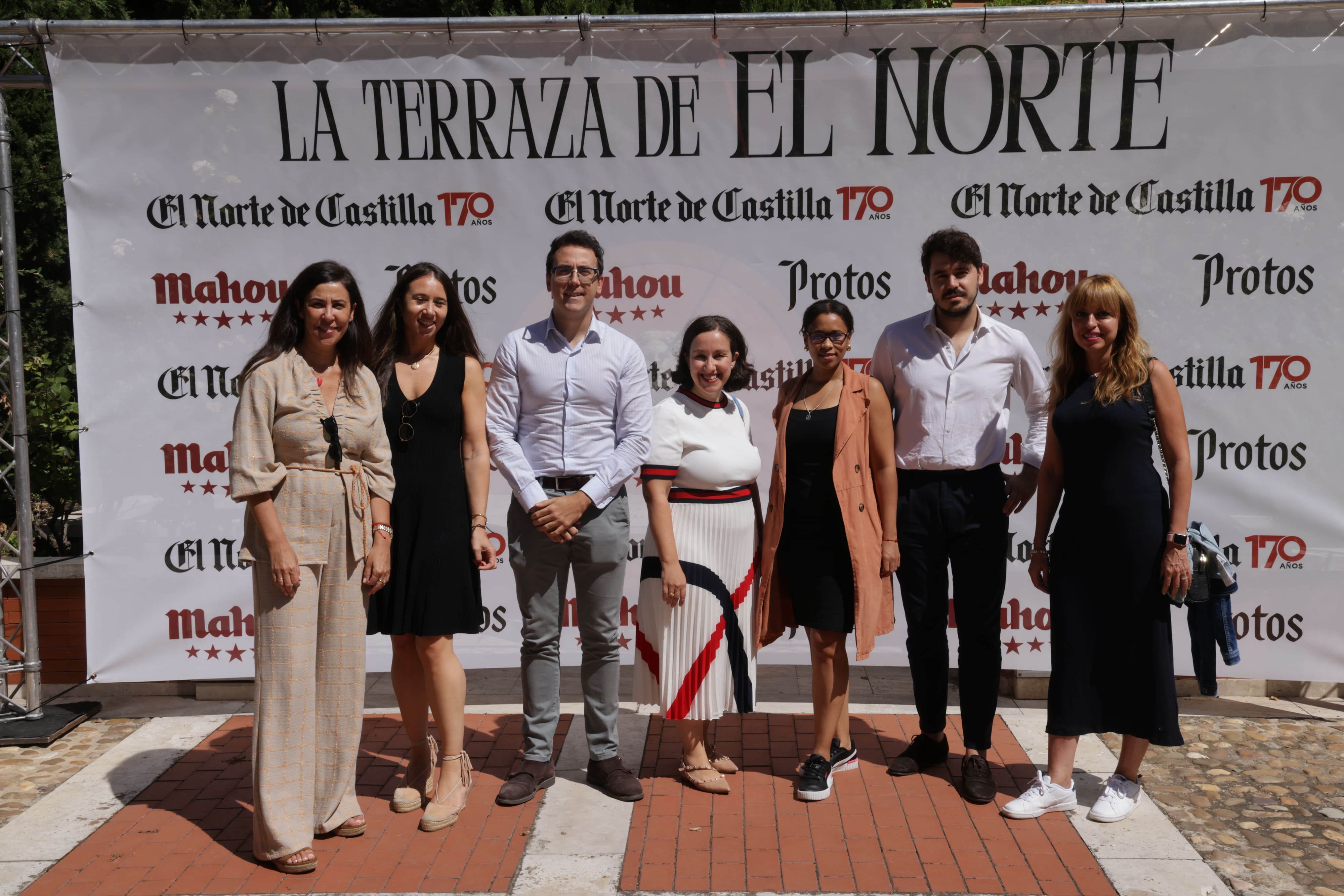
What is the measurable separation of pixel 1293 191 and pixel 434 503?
395 centimetres

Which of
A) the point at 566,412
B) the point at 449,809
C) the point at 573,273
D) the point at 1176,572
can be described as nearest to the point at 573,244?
the point at 573,273

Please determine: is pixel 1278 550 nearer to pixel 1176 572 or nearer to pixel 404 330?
pixel 1176 572

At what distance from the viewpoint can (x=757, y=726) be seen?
15.2 feet

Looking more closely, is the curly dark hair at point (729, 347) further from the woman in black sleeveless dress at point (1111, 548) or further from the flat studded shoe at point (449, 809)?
the flat studded shoe at point (449, 809)

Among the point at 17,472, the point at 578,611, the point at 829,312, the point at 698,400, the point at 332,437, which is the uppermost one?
the point at 829,312

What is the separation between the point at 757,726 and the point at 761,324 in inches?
72.9

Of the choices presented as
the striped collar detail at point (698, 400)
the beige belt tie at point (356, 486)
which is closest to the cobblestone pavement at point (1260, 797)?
the striped collar detail at point (698, 400)

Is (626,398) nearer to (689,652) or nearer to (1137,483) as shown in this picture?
(689,652)

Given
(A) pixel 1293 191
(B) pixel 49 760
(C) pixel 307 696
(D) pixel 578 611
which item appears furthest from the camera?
(A) pixel 1293 191

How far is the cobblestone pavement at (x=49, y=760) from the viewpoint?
3980 mm

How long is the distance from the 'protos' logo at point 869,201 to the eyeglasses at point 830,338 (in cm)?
112

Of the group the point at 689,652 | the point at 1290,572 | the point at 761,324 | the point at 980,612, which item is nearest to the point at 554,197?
the point at 761,324

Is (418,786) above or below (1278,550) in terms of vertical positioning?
below

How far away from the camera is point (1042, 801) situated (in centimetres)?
367
